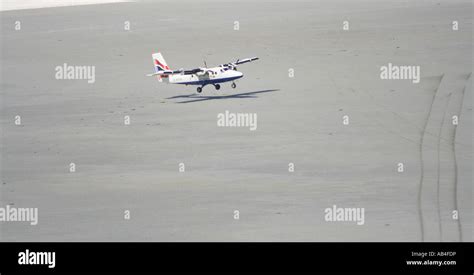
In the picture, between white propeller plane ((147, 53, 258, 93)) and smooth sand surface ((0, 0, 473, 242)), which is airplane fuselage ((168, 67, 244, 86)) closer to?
white propeller plane ((147, 53, 258, 93))

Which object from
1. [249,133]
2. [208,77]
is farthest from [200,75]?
[249,133]

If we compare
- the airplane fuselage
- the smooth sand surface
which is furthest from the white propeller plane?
the smooth sand surface

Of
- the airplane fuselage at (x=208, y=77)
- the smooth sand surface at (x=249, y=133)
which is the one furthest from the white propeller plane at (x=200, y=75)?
the smooth sand surface at (x=249, y=133)

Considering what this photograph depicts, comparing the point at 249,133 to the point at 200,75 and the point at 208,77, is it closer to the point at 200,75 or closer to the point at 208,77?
the point at 208,77
